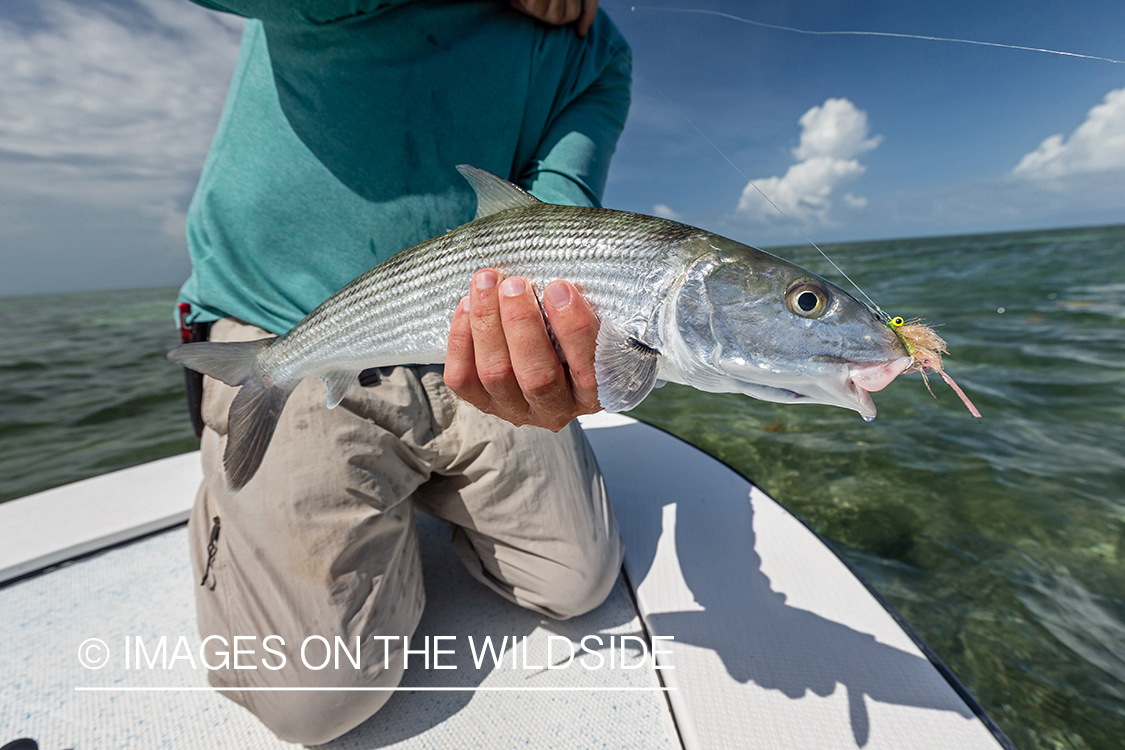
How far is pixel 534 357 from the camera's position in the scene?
5.61 ft

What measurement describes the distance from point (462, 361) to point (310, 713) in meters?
1.43

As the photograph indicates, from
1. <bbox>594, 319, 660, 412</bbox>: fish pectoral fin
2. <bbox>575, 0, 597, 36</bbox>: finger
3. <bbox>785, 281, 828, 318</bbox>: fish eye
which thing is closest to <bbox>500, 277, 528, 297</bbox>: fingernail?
<bbox>594, 319, 660, 412</bbox>: fish pectoral fin

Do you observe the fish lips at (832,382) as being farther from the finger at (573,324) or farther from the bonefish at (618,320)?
the finger at (573,324)

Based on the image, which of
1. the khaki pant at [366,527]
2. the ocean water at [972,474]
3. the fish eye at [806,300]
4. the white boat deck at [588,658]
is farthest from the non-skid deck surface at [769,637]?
the fish eye at [806,300]

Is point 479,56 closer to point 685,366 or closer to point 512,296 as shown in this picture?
point 512,296

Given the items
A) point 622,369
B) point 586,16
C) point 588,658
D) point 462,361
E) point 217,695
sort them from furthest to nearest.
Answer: point 586,16, point 588,658, point 217,695, point 462,361, point 622,369

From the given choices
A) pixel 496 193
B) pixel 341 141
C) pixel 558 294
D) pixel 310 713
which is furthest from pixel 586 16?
pixel 310 713

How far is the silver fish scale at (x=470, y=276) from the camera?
155 cm

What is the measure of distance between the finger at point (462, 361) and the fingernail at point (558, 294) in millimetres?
293

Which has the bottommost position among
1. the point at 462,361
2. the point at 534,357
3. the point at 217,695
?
the point at 217,695

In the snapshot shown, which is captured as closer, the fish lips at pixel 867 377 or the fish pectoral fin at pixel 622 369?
the fish lips at pixel 867 377

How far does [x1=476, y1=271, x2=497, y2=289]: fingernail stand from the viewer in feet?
5.28

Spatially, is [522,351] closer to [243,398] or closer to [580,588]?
[243,398]

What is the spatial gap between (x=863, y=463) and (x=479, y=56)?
4837 millimetres
